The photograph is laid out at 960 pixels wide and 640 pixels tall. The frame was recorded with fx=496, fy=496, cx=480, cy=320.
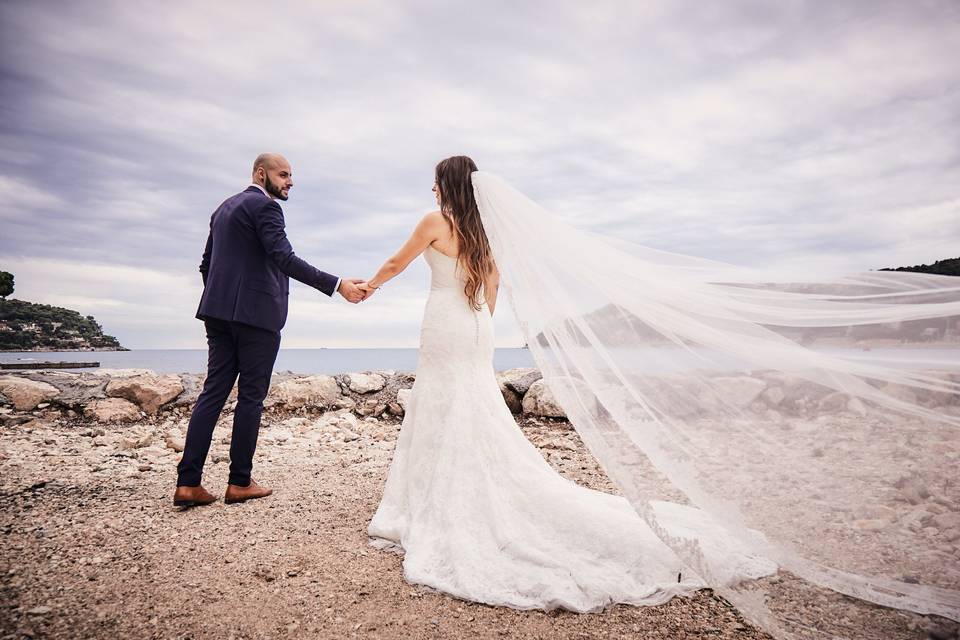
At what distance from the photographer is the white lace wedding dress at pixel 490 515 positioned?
7.50 feet

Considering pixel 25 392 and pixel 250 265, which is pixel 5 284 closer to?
pixel 25 392

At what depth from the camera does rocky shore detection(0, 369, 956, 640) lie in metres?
2.05

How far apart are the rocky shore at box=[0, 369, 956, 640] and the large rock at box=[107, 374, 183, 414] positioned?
0.02 m

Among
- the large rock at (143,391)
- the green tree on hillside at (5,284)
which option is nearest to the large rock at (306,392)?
the large rock at (143,391)

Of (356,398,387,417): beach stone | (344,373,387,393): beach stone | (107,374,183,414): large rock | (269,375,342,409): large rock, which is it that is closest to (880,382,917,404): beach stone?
(356,398,387,417): beach stone

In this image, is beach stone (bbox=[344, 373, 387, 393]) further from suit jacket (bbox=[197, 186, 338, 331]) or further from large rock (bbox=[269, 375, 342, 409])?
suit jacket (bbox=[197, 186, 338, 331])

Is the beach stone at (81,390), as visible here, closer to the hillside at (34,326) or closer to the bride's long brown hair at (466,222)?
the bride's long brown hair at (466,222)

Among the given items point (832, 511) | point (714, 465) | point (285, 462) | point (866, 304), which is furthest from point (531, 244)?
point (285, 462)

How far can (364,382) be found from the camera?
259 inches

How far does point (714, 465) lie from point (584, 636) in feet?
2.98

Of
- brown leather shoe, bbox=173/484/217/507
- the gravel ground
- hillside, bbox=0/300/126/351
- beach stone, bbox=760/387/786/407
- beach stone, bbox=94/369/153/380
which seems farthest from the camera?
hillside, bbox=0/300/126/351

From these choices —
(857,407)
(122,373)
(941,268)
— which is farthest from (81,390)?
(941,268)

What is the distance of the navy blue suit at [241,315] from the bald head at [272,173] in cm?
19

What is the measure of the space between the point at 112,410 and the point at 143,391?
0.35 meters
